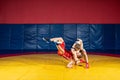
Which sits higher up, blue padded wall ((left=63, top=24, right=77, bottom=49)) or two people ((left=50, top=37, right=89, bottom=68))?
blue padded wall ((left=63, top=24, right=77, bottom=49))

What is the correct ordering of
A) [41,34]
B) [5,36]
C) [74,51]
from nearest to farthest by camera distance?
[74,51] < [5,36] < [41,34]

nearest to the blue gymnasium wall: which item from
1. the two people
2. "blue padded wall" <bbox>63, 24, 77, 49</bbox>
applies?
"blue padded wall" <bbox>63, 24, 77, 49</bbox>

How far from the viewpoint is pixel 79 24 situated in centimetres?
1115

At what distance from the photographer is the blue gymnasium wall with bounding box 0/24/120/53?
11016 mm

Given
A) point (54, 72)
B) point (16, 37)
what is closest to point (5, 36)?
point (16, 37)

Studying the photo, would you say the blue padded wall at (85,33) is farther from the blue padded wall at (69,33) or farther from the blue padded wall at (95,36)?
the blue padded wall at (69,33)

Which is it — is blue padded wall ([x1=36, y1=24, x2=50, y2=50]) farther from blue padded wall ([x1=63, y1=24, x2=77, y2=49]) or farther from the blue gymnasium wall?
blue padded wall ([x1=63, y1=24, x2=77, y2=49])

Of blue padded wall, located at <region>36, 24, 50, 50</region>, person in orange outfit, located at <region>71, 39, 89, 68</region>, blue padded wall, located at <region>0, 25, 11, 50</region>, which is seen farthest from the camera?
blue padded wall, located at <region>36, 24, 50, 50</region>

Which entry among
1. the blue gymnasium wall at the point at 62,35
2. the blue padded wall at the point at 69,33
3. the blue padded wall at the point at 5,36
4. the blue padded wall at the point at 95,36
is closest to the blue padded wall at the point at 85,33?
the blue gymnasium wall at the point at 62,35

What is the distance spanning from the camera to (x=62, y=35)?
11.1 metres

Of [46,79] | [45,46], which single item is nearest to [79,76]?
[46,79]

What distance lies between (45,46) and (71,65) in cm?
518

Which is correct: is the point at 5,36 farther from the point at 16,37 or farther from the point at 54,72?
the point at 54,72

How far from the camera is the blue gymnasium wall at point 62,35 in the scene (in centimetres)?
1102
